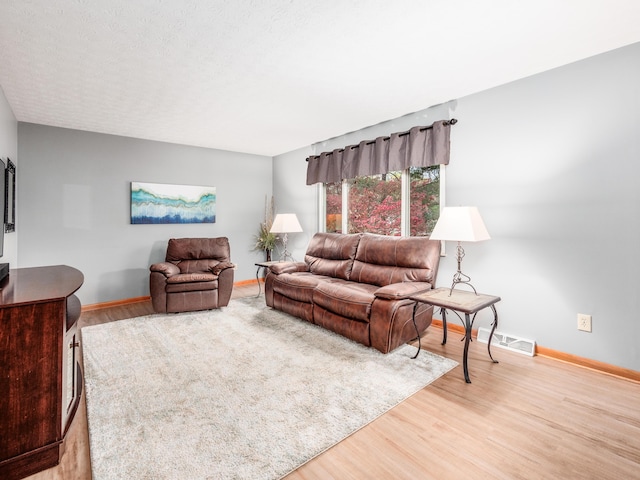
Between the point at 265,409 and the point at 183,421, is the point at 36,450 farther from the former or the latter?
the point at 265,409

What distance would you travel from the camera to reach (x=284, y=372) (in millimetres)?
2463

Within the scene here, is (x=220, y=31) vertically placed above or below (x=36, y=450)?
above

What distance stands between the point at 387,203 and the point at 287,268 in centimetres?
155

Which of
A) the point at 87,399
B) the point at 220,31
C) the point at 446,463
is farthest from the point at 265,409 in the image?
the point at 220,31

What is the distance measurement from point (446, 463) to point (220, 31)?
112 inches

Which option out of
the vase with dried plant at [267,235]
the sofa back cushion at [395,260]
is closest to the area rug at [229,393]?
the sofa back cushion at [395,260]

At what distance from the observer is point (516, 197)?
9.57 feet

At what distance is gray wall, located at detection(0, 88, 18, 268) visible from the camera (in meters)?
2.94

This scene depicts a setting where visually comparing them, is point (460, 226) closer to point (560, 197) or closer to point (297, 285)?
point (560, 197)

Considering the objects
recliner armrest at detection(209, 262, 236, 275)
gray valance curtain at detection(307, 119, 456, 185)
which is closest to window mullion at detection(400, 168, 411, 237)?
gray valance curtain at detection(307, 119, 456, 185)

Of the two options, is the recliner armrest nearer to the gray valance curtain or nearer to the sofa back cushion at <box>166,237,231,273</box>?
the sofa back cushion at <box>166,237,231,273</box>

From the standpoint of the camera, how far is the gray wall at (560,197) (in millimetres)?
2367

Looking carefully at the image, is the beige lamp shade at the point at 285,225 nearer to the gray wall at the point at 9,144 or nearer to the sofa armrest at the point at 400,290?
the sofa armrest at the point at 400,290

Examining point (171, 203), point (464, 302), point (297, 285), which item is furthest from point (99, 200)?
point (464, 302)
